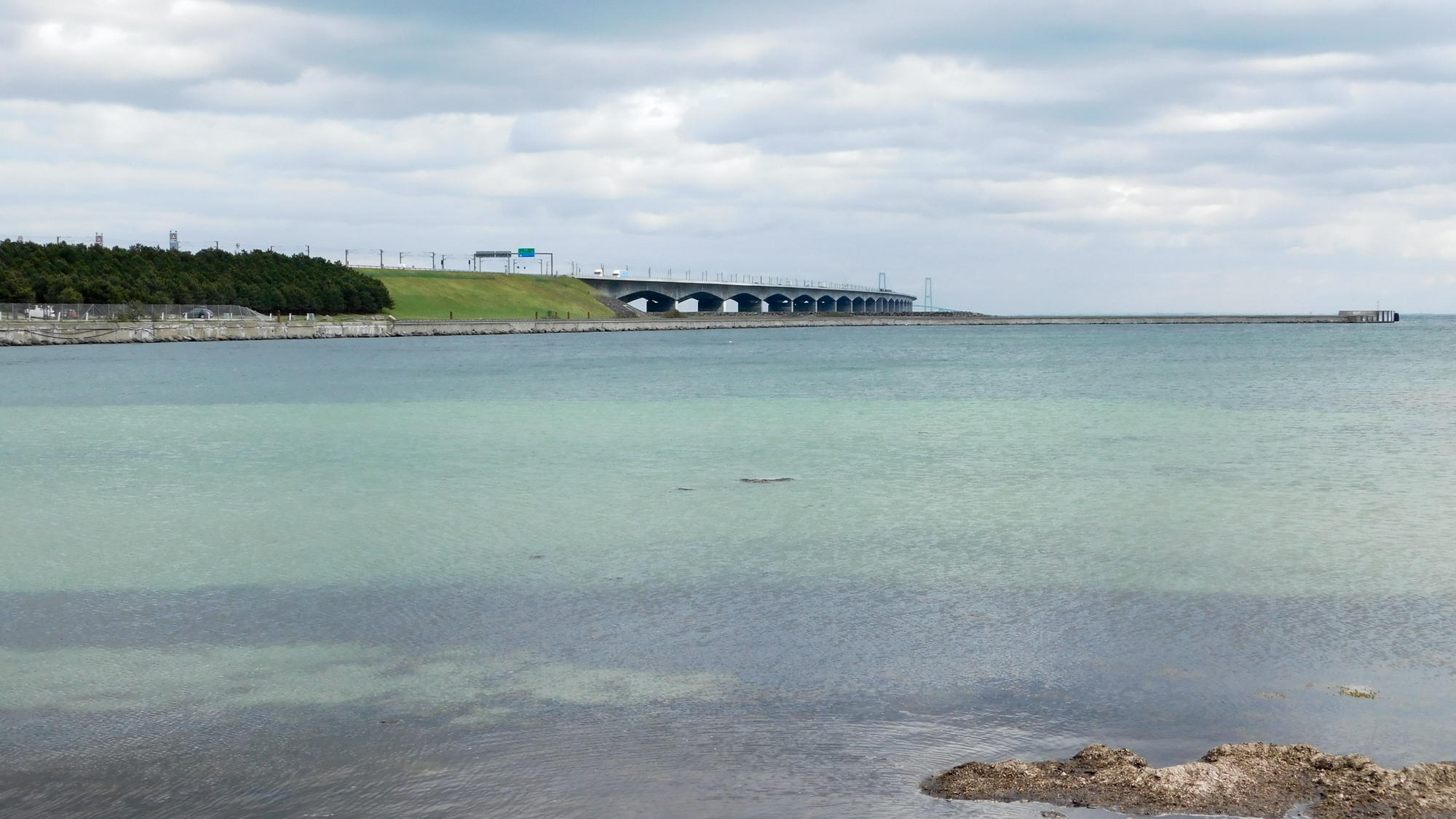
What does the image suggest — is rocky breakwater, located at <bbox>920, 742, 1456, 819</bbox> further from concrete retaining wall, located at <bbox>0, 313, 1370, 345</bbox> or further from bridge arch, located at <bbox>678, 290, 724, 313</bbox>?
bridge arch, located at <bbox>678, 290, 724, 313</bbox>

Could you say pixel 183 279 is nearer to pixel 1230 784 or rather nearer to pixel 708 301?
pixel 708 301

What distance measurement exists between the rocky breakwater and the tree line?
9448 centimetres

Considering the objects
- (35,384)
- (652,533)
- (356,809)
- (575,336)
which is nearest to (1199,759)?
(356,809)

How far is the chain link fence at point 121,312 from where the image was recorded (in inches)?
3189

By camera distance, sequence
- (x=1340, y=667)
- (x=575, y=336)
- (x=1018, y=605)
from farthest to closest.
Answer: (x=575, y=336) → (x=1018, y=605) → (x=1340, y=667)

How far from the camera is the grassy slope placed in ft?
460

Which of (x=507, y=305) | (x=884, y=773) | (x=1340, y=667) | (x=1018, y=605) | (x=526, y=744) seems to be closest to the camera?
(x=884, y=773)

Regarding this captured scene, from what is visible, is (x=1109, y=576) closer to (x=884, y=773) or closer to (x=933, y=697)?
(x=933, y=697)

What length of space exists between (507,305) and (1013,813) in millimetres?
145450

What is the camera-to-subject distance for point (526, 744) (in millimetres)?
6887

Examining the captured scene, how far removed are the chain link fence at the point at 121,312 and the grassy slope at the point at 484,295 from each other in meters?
30.7

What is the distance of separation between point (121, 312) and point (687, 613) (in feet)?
289

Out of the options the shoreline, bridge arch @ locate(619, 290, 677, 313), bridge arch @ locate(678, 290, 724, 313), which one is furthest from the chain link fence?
bridge arch @ locate(678, 290, 724, 313)

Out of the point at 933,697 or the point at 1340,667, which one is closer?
the point at 933,697
